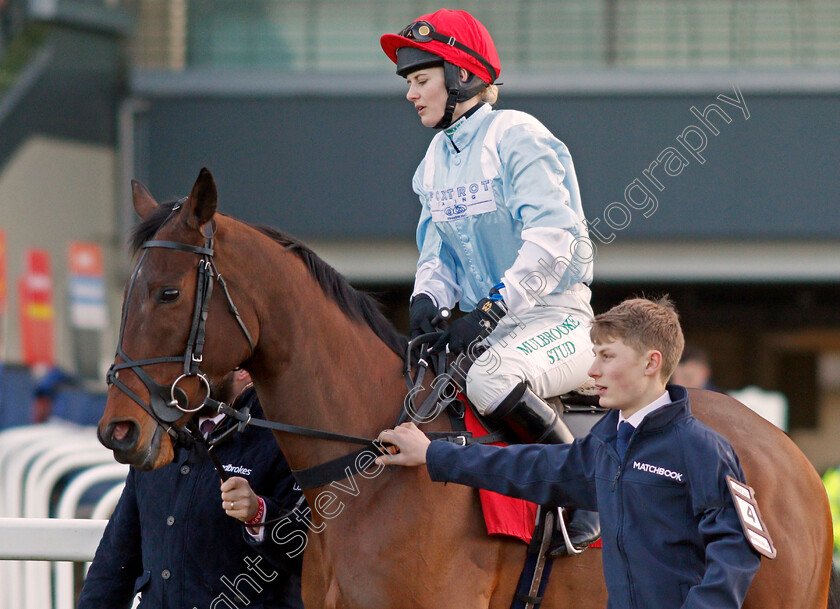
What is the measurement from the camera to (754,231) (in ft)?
26.2

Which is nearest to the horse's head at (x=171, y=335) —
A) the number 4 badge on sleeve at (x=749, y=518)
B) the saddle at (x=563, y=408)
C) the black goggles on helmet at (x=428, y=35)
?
the saddle at (x=563, y=408)

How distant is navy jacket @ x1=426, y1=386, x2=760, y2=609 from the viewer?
6.35 ft

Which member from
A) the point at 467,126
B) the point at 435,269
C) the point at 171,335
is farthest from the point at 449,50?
the point at 171,335

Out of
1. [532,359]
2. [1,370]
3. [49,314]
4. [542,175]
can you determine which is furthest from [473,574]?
[49,314]

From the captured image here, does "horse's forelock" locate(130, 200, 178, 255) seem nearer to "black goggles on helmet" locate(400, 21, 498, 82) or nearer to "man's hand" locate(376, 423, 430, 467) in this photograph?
"man's hand" locate(376, 423, 430, 467)

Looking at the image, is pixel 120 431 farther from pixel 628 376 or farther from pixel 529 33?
pixel 529 33

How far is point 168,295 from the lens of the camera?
233cm

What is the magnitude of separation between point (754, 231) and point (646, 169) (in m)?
1.00

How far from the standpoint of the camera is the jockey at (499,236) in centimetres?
261

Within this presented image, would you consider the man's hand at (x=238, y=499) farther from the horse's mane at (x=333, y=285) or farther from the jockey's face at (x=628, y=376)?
the jockey's face at (x=628, y=376)

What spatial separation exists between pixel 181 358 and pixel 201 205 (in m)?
0.37

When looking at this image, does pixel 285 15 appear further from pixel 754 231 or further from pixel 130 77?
pixel 754 231

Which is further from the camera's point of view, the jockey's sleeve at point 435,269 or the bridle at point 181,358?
the jockey's sleeve at point 435,269

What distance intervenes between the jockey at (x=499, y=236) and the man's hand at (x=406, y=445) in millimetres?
236
